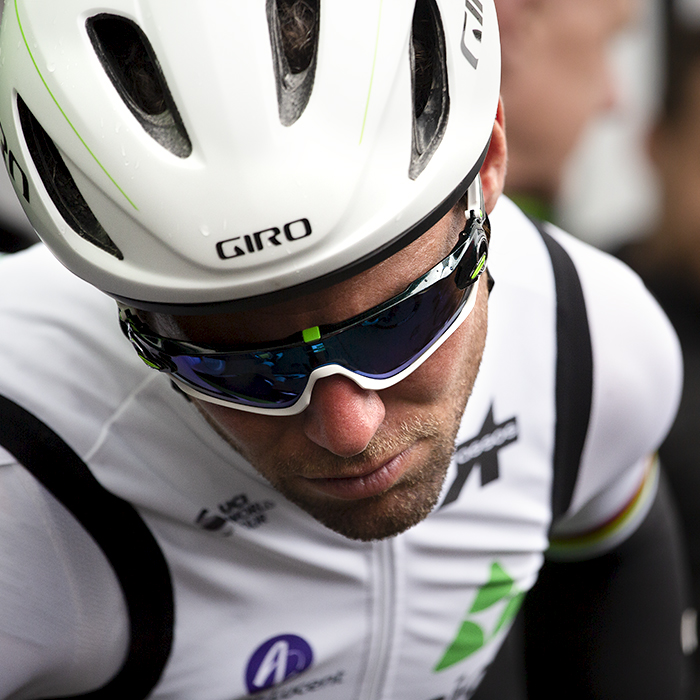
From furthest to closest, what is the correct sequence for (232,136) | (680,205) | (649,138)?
(649,138)
(680,205)
(232,136)

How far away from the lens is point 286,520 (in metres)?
1.32

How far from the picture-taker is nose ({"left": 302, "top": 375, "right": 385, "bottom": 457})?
103cm

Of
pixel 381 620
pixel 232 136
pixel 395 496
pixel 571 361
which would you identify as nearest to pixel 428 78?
pixel 232 136

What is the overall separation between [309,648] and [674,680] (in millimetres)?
965

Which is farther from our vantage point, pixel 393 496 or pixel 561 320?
Result: pixel 561 320

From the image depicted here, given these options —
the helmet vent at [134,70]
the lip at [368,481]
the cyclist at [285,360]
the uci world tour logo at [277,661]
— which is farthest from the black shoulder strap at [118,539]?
the helmet vent at [134,70]

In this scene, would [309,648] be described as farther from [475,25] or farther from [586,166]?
[586,166]

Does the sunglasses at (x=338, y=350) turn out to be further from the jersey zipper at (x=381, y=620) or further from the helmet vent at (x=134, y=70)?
the jersey zipper at (x=381, y=620)

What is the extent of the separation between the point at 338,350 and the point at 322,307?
60mm

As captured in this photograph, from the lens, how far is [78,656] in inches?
47.9

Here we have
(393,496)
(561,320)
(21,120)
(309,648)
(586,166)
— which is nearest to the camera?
(21,120)

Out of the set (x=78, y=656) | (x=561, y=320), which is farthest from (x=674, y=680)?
(x=78, y=656)

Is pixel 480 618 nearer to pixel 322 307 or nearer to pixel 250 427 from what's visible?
pixel 250 427

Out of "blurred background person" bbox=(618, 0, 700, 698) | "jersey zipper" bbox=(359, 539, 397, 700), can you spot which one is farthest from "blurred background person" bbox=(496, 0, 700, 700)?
"jersey zipper" bbox=(359, 539, 397, 700)
